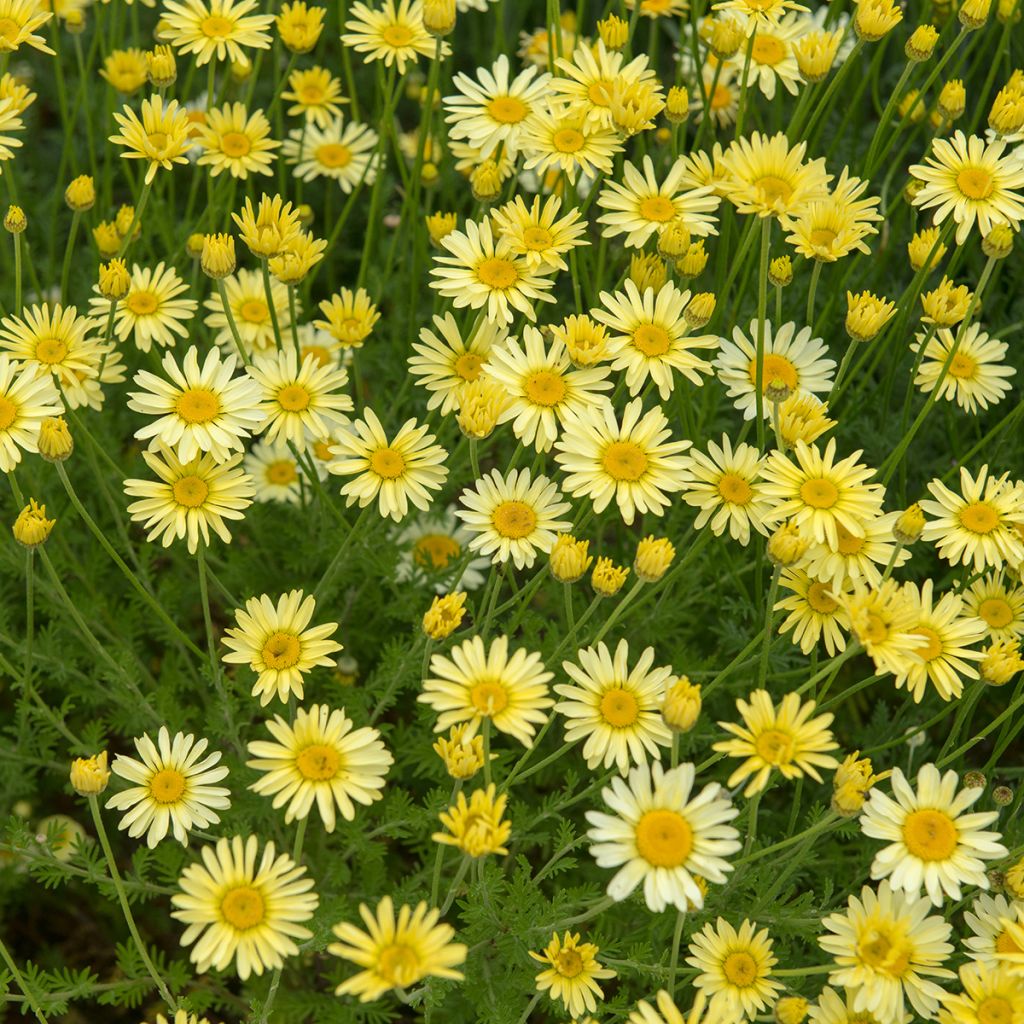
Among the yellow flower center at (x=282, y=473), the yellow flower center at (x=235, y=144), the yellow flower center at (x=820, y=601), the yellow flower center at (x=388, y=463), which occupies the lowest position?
the yellow flower center at (x=388, y=463)

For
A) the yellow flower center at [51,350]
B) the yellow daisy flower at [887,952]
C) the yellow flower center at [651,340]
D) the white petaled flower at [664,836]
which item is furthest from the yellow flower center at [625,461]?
the yellow flower center at [51,350]

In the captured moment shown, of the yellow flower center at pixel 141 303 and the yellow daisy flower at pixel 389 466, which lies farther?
the yellow flower center at pixel 141 303

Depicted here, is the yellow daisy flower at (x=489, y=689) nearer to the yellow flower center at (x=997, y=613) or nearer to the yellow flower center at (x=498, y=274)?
the yellow flower center at (x=498, y=274)

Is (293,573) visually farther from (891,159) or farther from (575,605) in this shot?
(891,159)

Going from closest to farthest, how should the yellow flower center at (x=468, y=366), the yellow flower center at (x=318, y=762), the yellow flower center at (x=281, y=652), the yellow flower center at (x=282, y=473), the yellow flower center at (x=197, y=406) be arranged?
the yellow flower center at (x=318, y=762) → the yellow flower center at (x=281, y=652) → the yellow flower center at (x=197, y=406) → the yellow flower center at (x=468, y=366) → the yellow flower center at (x=282, y=473)

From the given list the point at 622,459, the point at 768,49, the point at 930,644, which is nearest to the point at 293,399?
the point at 622,459

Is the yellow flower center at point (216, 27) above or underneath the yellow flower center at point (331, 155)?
underneath

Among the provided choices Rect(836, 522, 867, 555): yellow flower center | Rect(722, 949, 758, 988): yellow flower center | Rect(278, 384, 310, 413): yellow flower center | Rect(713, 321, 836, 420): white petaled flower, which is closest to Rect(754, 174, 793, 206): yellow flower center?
Rect(713, 321, 836, 420): white petaled flower
